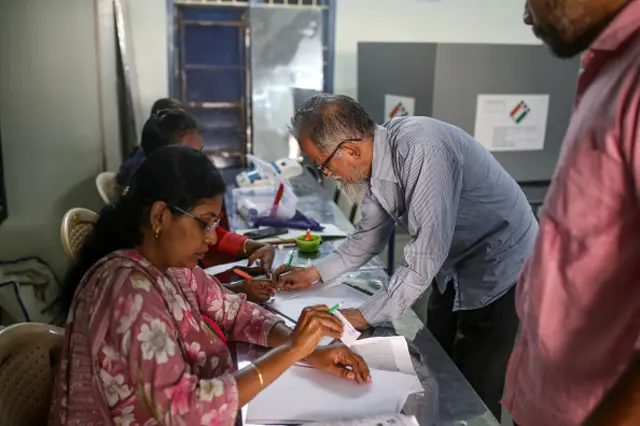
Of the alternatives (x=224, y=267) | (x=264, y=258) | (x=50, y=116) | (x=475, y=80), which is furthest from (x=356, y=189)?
(x=50, y=116)

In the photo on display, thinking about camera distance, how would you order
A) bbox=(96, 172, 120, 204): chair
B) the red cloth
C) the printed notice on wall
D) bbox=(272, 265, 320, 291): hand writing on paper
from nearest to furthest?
bbox=(272, 265, 320, 291): hand writing on paper
the red cloth
bbox=(96, 172, 120, 204): chair
the printed notice on wall

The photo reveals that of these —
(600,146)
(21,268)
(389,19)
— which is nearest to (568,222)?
(600,146)

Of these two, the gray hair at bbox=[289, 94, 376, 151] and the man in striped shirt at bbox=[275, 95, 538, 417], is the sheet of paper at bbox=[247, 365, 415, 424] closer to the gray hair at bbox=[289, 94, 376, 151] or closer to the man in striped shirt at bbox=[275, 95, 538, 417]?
the man in striped shirt at bbox=[275, 95, 538, 417]

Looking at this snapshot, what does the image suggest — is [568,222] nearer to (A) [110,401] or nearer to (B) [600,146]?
(B) [600,146]

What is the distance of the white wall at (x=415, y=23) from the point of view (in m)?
3.63

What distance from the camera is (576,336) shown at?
2.67 feet

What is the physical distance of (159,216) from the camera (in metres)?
1.02

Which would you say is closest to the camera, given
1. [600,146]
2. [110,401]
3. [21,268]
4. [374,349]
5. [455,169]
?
[600,146]

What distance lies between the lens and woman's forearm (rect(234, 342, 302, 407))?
3.16 ft

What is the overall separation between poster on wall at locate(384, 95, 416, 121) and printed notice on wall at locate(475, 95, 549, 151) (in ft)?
1.16

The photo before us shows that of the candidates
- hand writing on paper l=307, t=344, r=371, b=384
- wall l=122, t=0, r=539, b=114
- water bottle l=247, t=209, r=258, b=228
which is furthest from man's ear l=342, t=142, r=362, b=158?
wall l=122, t=0, r=539, b=114

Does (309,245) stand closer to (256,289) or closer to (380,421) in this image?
(256,289)

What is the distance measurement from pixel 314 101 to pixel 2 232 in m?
2.28

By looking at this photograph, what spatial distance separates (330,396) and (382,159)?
0.65 metres
